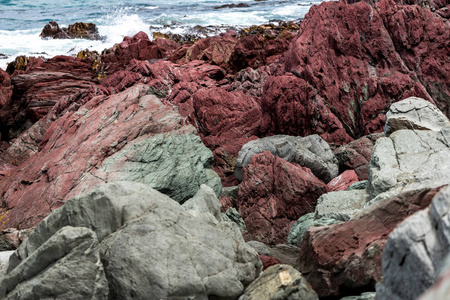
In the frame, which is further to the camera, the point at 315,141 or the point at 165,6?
the point at 165,6

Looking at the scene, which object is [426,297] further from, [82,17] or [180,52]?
[82,17]

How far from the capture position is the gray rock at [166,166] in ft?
45.3

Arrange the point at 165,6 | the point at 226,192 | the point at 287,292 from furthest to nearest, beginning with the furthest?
the point at 165,6
the point at 226,192
the point at 287,292

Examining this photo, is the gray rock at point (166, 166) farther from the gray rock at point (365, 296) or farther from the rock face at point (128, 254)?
the gray rock at point (365, 296)

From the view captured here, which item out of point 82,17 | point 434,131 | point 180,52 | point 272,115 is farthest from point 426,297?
point 82,17

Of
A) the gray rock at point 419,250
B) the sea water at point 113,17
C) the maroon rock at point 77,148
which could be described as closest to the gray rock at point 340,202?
the gray rock at point 419,250

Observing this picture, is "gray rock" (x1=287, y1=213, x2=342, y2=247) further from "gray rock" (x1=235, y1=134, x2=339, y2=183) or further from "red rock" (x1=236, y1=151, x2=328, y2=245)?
"gray rock" (x1=235, y1=134, x2=339, y2=183)

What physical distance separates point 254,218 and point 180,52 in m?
21.1

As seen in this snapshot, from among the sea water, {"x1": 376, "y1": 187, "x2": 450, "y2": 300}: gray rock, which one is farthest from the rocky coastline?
the sea water

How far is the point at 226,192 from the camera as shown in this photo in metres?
15.3

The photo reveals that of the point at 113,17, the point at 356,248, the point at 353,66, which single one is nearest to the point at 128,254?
the point at 356,248

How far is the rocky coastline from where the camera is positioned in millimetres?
6180

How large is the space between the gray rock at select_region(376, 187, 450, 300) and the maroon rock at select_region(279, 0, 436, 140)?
1442cm

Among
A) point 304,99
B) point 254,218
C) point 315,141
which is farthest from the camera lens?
point 304,99
